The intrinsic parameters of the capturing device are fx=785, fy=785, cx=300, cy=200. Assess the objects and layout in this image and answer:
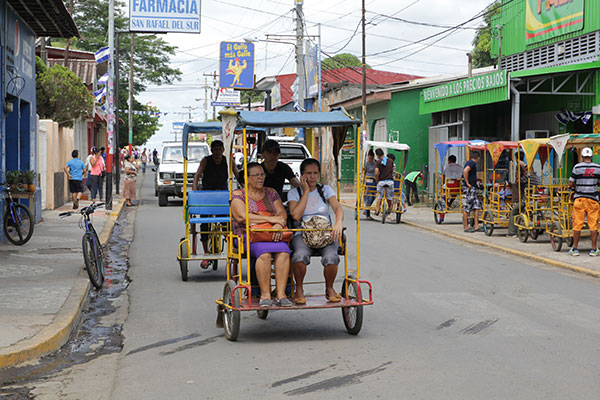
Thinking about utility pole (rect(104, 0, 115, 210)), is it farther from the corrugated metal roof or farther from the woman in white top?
the woman in white top

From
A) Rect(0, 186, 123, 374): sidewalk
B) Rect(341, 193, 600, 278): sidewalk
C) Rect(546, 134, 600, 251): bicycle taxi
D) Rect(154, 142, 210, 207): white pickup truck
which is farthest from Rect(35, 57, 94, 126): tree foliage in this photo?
Rect(546, 134, 600, 251): bicycle taxi

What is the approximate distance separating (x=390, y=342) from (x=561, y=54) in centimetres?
1836

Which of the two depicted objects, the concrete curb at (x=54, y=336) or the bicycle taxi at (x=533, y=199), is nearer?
the concrete curb at (x=54, y=336)

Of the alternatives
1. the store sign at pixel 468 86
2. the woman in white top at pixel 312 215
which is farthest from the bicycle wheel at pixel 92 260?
the store sign at pixel 468 86

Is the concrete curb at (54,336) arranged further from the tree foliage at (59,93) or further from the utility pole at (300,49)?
the utility pole at (300,49)

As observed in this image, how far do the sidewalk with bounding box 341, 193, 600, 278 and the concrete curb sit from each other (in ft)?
25.4

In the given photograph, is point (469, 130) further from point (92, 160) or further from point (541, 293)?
point (541, 293)

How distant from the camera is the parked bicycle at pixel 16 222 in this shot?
46.6 feet

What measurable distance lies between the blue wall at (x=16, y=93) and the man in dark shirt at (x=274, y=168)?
776cm

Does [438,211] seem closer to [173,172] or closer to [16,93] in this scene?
[173,172]

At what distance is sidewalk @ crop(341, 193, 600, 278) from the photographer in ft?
43.4

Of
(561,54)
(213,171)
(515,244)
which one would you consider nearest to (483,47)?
(561,54)

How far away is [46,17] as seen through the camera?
16750mm

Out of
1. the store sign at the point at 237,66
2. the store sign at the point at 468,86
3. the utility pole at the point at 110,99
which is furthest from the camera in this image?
the store sign at the point at 237,66
